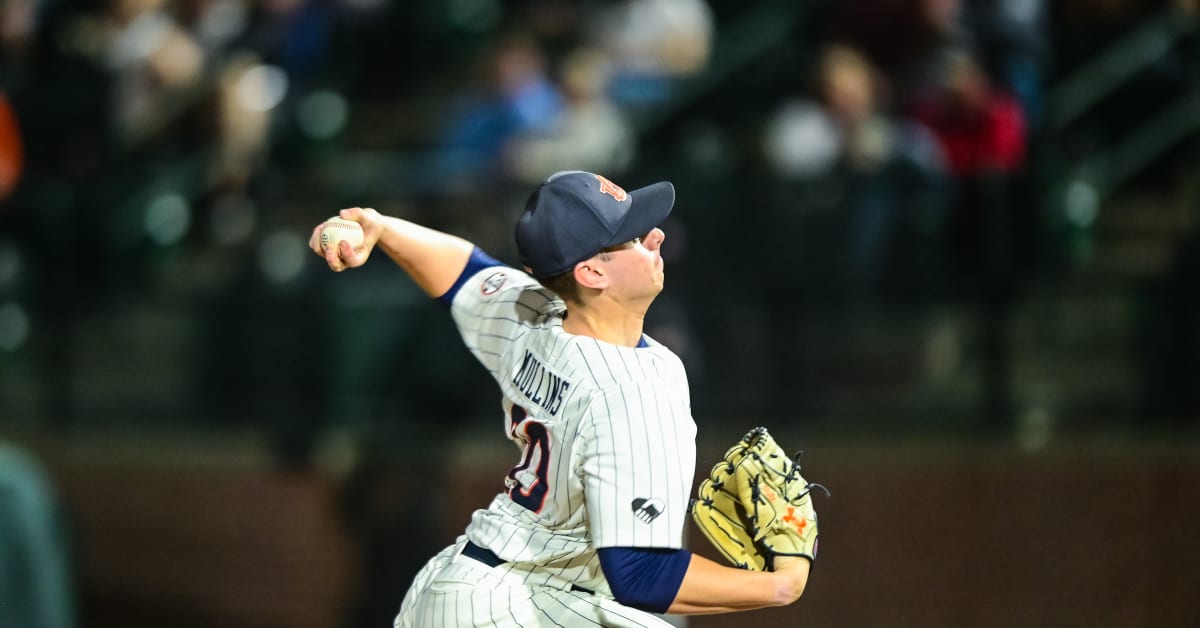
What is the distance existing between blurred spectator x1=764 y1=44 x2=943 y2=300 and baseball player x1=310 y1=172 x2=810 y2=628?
9.87 feet

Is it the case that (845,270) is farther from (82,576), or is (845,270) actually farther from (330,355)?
(82,576)

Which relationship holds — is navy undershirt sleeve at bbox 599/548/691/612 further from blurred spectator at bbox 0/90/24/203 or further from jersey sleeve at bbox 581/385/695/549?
blurred spectator at bbox 0/90/24/203

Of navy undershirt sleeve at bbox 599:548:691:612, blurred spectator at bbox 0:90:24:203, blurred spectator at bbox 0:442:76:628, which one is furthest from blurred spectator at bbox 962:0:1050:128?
blurred spectator at bbox 0:90:24:203

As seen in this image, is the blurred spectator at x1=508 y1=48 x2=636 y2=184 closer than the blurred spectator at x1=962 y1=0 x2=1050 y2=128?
No

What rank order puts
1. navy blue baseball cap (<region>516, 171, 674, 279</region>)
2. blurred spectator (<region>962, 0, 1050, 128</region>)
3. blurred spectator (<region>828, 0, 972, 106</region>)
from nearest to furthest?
1. navy blue baseball cap (<region>516, 171, 674, 279</region>)
2. blurred spectator (<region>962, 0, 1050, 128</region>)
3. blurred spectator (<region>828, 0, 972, 106</region>)

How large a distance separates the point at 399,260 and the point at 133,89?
5.57 metres

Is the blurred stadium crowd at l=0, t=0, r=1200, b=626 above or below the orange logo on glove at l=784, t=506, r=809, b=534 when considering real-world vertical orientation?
above

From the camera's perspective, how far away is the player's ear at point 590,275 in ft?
9.10

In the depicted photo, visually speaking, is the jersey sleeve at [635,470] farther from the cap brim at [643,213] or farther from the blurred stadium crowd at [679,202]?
the blurred stadium crowd at [679,202]

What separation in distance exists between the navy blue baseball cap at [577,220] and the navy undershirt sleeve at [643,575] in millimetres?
551

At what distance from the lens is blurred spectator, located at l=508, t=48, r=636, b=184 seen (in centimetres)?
649

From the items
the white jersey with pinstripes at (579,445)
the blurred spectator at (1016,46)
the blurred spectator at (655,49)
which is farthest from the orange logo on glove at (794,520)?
the blurred spectator at (655,49)

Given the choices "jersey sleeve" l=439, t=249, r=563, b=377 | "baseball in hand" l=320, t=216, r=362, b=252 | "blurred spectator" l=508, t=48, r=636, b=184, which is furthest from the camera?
"blurred spectator" l=508, t=48, r=636, b=184

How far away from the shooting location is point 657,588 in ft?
8.60
